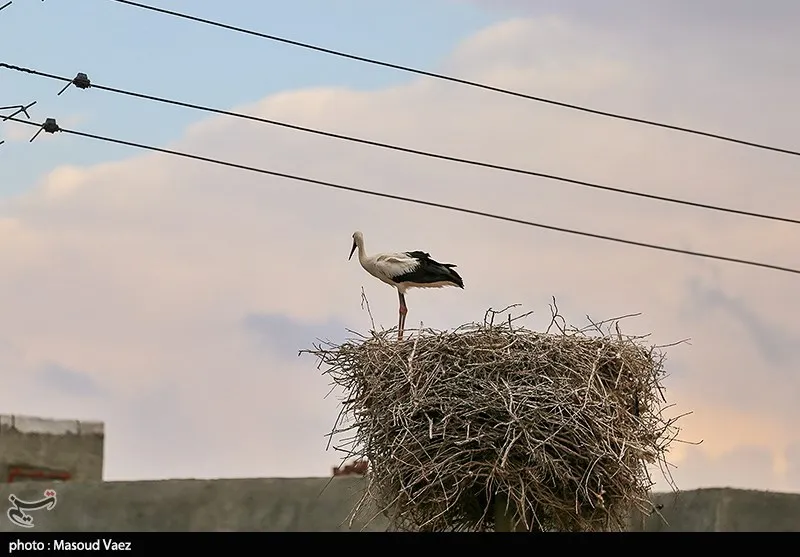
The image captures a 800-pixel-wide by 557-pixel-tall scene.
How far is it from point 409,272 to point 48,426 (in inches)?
213

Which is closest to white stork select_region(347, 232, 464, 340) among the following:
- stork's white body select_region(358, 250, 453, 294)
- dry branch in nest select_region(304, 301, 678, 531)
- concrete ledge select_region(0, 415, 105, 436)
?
stork's white body select_region(358, 250, 453, 294)

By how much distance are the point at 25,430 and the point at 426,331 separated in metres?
7.24

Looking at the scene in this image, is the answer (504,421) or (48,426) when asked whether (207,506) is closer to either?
(48,426)

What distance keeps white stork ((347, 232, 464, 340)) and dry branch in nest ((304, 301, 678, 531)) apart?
2103mm

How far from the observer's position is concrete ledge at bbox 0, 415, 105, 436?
16609 mm

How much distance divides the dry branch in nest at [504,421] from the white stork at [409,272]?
2.10 metres

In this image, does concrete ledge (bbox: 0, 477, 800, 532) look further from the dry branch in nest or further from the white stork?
the dry branch in nest

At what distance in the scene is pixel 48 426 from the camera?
16.9 m

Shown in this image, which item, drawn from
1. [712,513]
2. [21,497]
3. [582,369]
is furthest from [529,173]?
[21,497]

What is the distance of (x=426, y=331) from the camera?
35.1 feet

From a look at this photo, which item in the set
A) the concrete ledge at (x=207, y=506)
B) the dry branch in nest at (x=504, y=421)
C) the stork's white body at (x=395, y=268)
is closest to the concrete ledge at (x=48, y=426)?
the concrete ledge at (x=207, y=506)

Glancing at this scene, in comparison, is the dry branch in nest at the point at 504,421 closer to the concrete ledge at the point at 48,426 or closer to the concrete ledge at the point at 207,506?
the concrete ledge at the point at 207,506
